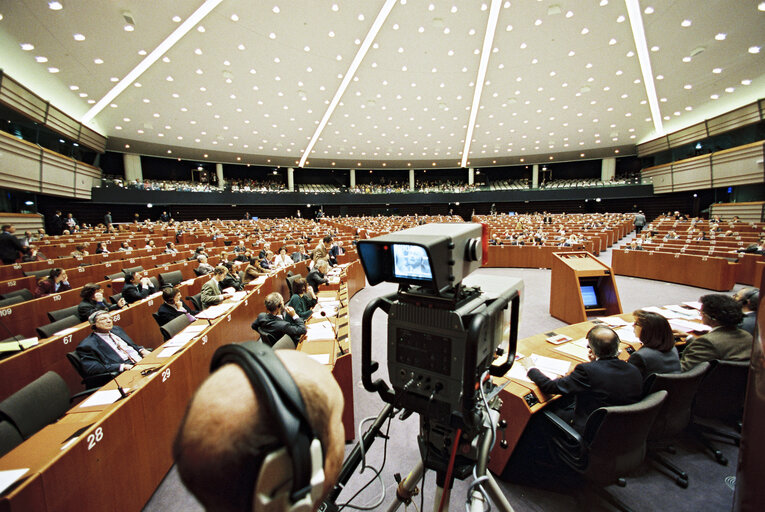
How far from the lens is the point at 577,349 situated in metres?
2.96

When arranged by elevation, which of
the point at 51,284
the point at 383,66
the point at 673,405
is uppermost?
the point at 383,66

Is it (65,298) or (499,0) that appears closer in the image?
(65,298)

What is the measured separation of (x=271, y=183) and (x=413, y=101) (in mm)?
15385

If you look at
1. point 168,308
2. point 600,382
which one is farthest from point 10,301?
point 600,382

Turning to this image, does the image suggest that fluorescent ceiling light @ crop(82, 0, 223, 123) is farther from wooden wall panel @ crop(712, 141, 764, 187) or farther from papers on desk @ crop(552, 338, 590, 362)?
wooden wall panel @ crop(712, 141, 764, 187)

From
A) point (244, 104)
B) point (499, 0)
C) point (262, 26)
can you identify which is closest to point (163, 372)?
point (262, 26)

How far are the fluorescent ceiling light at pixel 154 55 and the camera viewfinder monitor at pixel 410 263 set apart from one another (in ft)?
41.7

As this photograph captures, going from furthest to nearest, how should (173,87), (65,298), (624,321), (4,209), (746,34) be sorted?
(173,87) → (4,209) → (746,34) → (65,298) → (624,321)

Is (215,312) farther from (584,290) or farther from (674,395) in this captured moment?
(584,290)

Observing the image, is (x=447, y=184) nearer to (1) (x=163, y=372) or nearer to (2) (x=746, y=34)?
(2) (x=746, y=34)

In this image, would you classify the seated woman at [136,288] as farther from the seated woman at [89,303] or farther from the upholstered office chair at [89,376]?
the upholstered office chair at [89,376]

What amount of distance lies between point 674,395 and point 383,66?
14.9m

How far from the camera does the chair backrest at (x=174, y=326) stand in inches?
139

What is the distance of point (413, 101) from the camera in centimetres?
1667
